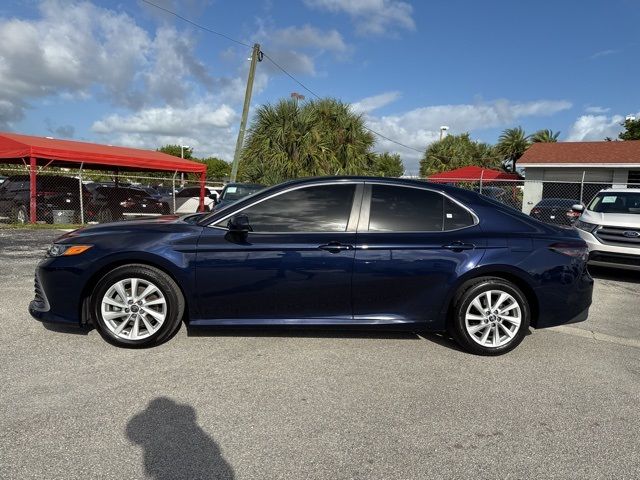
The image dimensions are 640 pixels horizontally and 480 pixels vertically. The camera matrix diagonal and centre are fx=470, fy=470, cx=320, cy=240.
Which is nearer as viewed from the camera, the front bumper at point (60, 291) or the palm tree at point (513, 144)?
the front bumper at point (60, 291)

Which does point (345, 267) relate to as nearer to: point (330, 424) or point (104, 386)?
point (330, 424)

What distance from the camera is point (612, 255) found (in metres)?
7.46

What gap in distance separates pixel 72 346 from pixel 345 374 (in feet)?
7.87

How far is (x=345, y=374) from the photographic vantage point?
3.67 meters

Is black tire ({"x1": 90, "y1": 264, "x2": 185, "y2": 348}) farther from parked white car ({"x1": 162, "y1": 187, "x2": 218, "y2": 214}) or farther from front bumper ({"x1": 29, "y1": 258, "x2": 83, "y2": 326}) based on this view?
parked white car ({"x1": 162, "y1": 187, "x2": 218, "y2": 214})

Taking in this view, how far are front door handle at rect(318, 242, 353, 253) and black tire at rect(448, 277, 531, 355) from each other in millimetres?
1086

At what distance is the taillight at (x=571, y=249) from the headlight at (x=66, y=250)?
4.09 meters

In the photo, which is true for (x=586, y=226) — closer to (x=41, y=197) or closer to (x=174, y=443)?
(x=174, y=443)

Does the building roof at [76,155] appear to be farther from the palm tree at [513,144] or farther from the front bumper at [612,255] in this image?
the palm tree at [513,144]

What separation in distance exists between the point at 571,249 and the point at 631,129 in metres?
44.5

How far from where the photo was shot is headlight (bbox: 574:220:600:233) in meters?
7.83

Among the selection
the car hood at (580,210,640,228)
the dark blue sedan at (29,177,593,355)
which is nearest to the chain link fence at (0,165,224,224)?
the dark blue sedan at (29,177,593,355)

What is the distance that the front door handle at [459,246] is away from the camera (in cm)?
407

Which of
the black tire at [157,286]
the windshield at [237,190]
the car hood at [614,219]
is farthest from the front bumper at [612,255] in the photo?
the windshield at [237,190]
